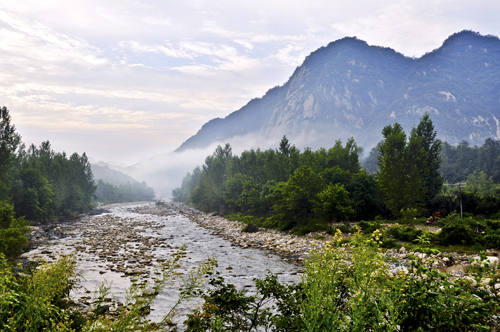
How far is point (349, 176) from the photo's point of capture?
137ft

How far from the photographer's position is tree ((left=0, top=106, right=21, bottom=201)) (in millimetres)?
39500

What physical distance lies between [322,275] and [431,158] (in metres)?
46.4

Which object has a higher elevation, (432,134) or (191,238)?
(432,134)

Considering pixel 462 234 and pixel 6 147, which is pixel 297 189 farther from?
pixel 6 147

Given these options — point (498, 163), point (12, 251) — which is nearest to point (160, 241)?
point (12, 251)

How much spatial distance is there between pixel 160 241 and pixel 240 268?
47.8ft

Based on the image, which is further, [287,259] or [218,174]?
[218,174]

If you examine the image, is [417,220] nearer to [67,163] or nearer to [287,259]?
[287,259]


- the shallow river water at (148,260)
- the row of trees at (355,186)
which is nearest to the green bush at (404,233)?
the row of trees at (355,186)

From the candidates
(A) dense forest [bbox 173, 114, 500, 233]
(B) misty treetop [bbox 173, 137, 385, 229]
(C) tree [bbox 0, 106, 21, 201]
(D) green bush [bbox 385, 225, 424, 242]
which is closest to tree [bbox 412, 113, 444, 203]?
(A) dense forest [bbox 173, 114, 500, 233]

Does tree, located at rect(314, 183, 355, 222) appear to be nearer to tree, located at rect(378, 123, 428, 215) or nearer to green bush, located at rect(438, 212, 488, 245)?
tree, located at rect(378, 123, 428, 215)

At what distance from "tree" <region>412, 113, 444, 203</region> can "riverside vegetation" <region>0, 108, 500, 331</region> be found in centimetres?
23

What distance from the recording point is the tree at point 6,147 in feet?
130

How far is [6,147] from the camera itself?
4031cm
